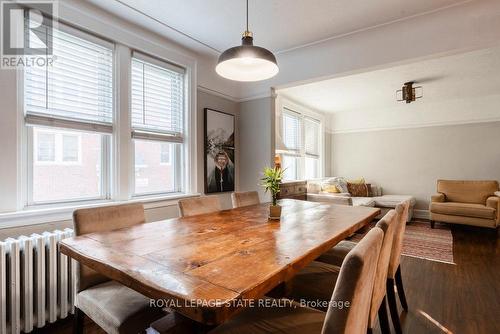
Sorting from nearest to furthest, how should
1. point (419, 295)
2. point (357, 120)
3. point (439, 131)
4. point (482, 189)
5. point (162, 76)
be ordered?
1. point (419, 295)
2. point (162, 76)
3. point (482, 189)
4. point (439, 131)
5. point (357, 120)

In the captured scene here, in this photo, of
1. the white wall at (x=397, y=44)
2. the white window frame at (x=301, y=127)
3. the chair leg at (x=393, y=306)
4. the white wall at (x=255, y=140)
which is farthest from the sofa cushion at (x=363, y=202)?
the chair leg at (x=393, y=306)

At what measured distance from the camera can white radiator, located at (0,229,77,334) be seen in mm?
1604

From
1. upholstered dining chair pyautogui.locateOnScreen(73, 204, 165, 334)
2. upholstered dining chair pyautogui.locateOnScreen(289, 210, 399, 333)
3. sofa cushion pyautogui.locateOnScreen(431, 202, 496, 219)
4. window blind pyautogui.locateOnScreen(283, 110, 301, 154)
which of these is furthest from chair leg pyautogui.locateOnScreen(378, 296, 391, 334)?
sofa cushion pyautogui.locateOnScreen(431, 202, 496, 219)

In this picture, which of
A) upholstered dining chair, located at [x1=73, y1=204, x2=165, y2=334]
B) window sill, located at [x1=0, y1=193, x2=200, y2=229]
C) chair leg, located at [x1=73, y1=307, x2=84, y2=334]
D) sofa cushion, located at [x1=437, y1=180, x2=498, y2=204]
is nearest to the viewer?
upholstered dining chair, located at [x1=73, y1=204, x2=165, y2=334]

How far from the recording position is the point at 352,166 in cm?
642

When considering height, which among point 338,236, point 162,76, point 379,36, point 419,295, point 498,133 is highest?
point 379,36

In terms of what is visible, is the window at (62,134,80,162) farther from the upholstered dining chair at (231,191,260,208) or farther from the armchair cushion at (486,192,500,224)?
the armchair cushion at (486,192,500,224)

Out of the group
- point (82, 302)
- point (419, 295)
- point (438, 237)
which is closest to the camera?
point (82, 302)

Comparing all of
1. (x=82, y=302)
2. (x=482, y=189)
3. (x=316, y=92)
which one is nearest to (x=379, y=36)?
(x=316, y=92)

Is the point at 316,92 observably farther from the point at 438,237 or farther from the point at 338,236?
the point at 338,236

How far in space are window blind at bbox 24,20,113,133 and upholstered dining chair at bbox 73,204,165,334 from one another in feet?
3.21

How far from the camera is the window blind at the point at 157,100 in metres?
2.62

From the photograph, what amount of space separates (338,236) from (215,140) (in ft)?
7.44

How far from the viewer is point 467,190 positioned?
4727 mm
